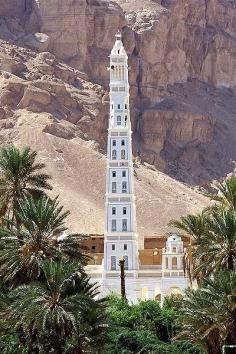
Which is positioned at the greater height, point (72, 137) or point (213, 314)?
point (72, 137)

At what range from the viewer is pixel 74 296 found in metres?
38.8

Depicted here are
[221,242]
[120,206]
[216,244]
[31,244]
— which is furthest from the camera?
[120,206]

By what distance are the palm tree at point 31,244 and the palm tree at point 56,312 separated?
173 cm

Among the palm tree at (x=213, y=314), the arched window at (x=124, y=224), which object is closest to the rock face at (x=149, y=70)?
the arched window at (x=124, y=224)

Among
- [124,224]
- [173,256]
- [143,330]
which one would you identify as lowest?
[143,330]

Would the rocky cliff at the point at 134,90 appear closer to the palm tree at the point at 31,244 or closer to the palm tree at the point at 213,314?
the palm tree at the point at 31,244

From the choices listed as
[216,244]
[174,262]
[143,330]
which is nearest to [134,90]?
[174,262]

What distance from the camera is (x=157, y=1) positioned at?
166750 millimetres

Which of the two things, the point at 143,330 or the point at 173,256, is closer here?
the point at 143,330

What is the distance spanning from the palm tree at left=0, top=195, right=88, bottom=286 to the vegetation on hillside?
42 mm

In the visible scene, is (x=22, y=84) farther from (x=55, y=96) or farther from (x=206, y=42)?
(x=206, y=42)

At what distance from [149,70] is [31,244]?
389ft

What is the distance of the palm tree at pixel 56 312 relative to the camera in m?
38.0

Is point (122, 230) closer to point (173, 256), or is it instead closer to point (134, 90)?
point (173, 256)
